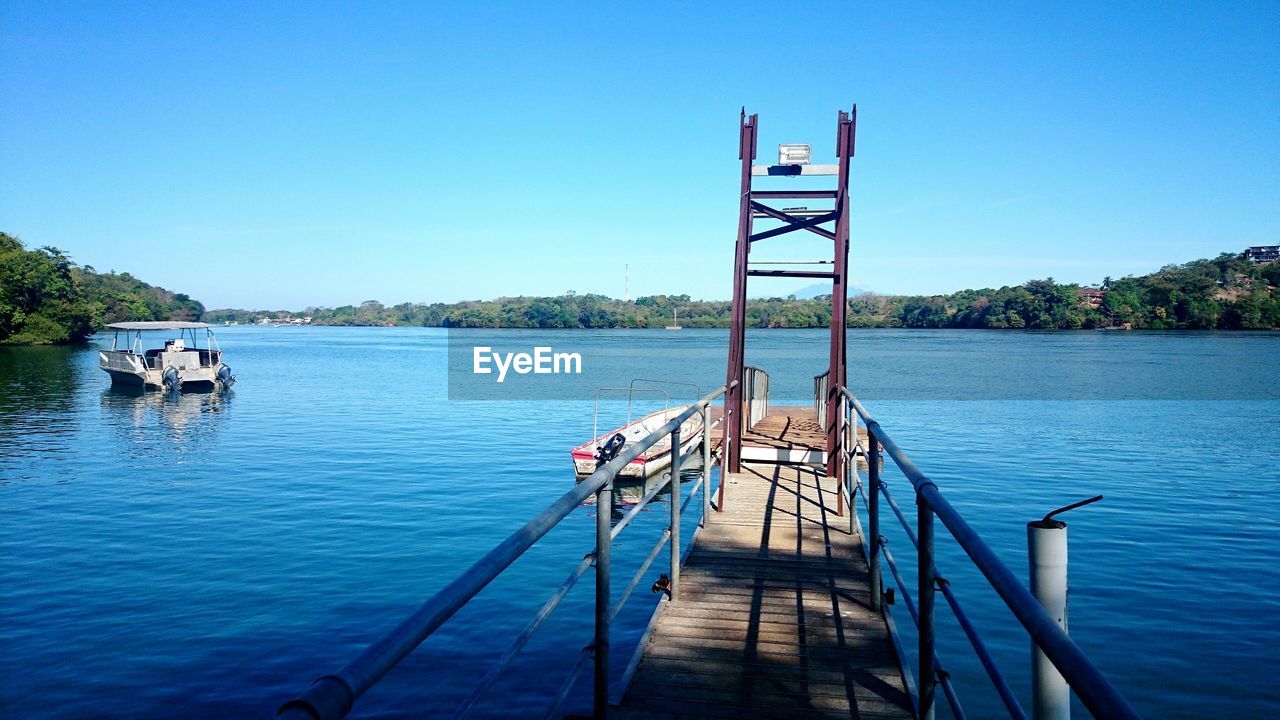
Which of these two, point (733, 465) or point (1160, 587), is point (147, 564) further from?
point (1160, 587)

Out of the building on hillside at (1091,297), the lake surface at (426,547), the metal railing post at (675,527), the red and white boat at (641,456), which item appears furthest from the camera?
the building on hillside at (1091,297)

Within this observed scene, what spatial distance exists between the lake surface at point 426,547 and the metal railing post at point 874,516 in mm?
4104

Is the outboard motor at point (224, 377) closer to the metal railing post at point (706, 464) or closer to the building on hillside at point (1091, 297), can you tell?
the metal railing post at point (706, 464)

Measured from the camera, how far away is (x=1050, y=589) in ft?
9.68

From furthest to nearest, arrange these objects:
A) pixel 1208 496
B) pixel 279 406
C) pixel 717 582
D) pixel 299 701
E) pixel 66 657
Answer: pixel 279 406 → pixel 1208 496 → pixel 66 657 → pixel 717 582 → pixel 299 701

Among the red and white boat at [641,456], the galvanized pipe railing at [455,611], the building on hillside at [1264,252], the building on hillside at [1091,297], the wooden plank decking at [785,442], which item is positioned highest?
the building on hillside at [1264,252]

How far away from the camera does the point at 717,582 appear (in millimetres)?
5918

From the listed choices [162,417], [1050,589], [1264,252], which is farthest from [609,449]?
[1264,252]

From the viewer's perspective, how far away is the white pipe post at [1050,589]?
2912 mm

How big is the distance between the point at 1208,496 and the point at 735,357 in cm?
1278

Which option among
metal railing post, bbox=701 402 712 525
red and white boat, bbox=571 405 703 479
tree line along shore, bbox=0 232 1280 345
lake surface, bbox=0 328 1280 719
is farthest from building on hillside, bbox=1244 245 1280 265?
metal railing post, bbox=701 402 712 525

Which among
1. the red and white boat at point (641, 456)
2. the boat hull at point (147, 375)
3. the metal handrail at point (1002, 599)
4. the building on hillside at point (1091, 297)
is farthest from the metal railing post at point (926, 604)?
the building on hillside at point (1091, 297)

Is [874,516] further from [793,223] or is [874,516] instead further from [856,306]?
[856,306]

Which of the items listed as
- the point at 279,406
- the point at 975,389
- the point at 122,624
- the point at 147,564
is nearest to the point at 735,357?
the point at 122,624
